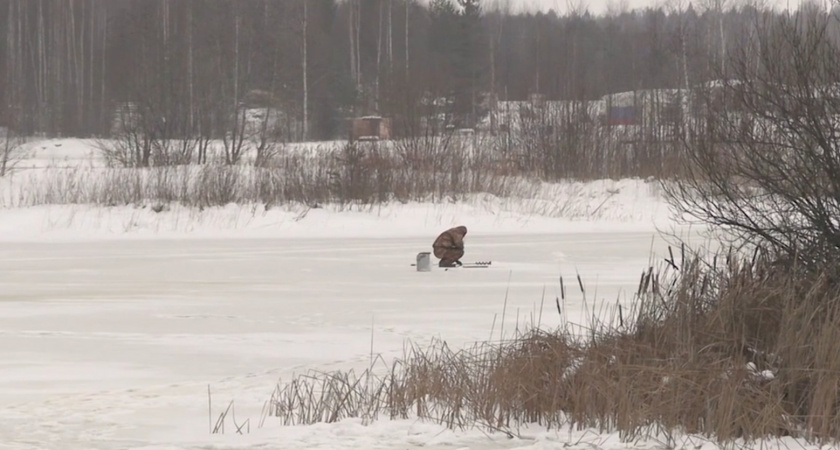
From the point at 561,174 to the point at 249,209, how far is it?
1149 cm

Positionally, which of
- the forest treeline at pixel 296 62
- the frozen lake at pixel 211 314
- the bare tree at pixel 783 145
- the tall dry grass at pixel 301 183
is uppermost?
the forest treeline at pixel 296 62

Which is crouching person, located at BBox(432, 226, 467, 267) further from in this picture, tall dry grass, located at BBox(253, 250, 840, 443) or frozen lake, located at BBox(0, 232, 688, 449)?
tall dry grass, located at BBox(253, 250, 840, 443)

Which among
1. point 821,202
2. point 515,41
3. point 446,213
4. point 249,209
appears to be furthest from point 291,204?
point 515,41

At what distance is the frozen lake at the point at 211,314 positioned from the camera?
25.5ft

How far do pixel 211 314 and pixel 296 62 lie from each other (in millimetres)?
41718

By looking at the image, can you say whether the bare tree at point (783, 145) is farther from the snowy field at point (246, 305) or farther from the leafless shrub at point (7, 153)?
the leafless shrub at point (7, 153)

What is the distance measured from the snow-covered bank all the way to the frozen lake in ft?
8.08

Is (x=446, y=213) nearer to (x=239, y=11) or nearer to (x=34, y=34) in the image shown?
(x=239, y=11)

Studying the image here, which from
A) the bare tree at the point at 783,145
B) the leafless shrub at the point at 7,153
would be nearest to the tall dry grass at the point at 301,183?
the leafless shrub at the point at 7,153

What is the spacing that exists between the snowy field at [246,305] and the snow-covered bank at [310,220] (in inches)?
2.6

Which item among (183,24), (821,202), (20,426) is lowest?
(20,426)

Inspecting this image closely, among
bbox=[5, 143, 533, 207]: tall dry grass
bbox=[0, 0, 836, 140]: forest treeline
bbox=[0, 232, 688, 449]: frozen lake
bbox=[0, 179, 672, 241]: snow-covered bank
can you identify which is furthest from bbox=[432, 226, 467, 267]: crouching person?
bbox=[0, 0, 836, 140]: forest treeline

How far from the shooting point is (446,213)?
25828 mm

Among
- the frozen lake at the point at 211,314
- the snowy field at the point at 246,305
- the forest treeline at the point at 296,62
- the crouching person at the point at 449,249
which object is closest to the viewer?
the snowy field at the point at 246,305
